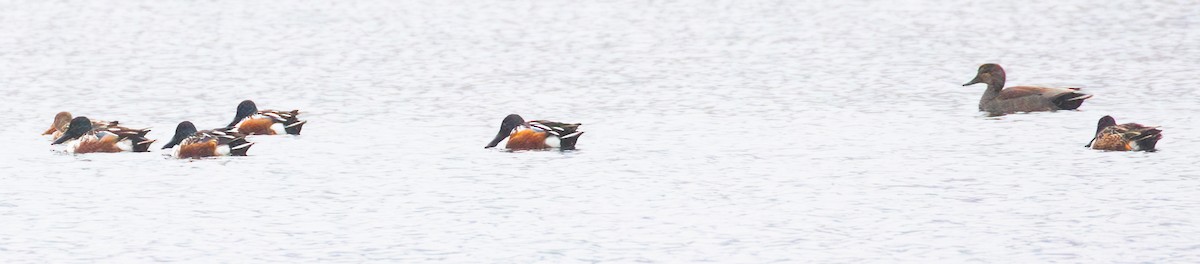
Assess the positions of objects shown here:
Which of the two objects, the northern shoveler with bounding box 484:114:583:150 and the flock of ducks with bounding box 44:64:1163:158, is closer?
the flock of ducks with bounding box 44:64:1163:158

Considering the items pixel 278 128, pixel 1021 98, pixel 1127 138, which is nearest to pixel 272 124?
pixel 278 128

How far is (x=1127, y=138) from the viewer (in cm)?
1630

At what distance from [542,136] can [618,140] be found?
133 cm

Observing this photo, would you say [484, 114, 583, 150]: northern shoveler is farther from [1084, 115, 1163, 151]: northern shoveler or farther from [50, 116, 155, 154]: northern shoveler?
[1084, 115, 1163, 151]: northern shoveler

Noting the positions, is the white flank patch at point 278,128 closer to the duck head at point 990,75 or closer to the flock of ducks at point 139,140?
the flock of ducks at point 139,140

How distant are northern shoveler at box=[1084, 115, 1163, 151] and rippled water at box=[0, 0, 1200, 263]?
15 cm

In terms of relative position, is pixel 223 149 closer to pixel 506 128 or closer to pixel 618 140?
pixel 506 128

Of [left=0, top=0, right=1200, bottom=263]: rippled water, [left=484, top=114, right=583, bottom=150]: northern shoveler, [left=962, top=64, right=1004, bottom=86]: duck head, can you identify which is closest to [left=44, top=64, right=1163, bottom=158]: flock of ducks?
[left=484, top=114, right=583, bottom=150]: northern shoveler

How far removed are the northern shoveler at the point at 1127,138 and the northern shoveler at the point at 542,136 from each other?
15.4 ft

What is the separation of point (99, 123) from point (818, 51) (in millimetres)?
14965

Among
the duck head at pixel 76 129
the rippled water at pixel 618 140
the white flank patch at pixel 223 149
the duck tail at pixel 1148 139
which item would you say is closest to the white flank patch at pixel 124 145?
the rippled water at pixel 618 140

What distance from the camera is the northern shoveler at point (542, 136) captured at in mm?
17219

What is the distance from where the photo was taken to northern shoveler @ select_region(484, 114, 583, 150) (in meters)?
17.2

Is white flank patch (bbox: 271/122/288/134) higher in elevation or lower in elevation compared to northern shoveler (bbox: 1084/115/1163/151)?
higher
